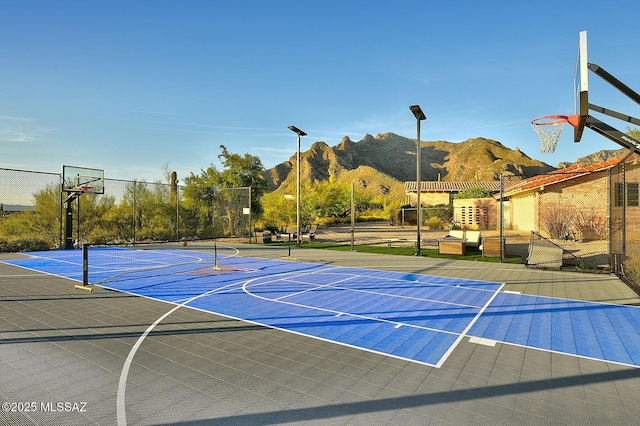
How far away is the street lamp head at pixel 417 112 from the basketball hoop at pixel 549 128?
6198 millimetres

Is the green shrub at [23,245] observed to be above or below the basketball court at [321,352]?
above

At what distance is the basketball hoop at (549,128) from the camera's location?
9.51m

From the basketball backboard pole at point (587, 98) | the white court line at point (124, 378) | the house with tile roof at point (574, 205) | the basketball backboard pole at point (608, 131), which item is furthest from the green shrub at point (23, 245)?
the house with tile roof at point (574, 205)

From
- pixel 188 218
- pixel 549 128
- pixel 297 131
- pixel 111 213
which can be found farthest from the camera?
pixel 188 218

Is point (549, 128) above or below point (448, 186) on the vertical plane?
below

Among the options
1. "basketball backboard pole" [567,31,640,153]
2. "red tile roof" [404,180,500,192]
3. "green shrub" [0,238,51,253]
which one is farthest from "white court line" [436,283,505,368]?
"red tile roof" [404,180,500,192]

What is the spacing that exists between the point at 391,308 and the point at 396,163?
11892 cm

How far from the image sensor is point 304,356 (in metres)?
5.23

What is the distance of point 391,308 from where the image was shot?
788cm

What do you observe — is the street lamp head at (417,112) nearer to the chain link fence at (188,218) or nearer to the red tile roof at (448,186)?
the chain link fence at (188,218)

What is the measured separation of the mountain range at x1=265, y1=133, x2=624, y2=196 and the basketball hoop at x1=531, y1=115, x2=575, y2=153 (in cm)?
8287

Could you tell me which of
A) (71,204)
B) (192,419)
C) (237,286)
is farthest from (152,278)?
(71,204)

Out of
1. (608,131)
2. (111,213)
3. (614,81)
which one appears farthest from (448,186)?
(614,81)

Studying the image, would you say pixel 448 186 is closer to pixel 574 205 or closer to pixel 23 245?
pixel 574 205
